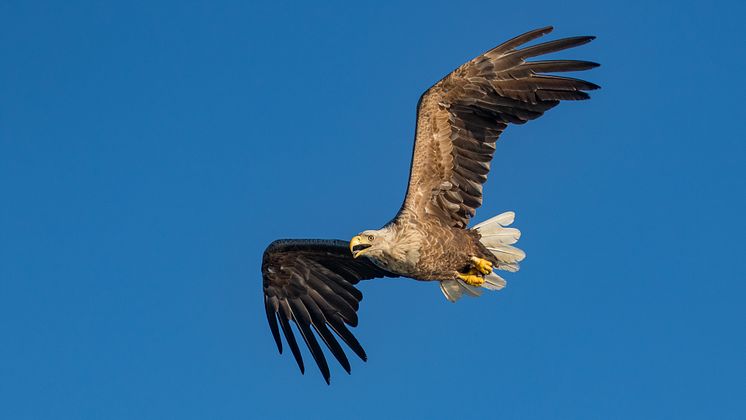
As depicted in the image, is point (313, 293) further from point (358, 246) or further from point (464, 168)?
point (464, 168)

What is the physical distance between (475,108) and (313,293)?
3.29 m

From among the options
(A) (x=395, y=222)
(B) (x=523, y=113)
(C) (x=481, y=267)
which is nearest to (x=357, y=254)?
(A) (x=395, y=222)

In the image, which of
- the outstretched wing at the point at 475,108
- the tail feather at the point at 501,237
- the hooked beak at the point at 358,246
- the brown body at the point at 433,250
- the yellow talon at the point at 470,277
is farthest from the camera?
the tail feather at the point at 501,237

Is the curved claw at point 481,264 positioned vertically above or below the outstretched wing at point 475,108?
below

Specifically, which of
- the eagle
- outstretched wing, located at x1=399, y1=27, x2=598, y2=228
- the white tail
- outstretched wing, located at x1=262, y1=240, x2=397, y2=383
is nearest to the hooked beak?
the eagle

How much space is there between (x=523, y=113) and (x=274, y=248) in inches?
139

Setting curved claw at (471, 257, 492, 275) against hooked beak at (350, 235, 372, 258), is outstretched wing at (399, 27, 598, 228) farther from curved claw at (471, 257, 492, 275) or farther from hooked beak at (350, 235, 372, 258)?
hooked beak at (350, 235, 372, 258)

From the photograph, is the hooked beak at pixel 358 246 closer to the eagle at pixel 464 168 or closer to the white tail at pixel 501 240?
the eagle at pixel 464 168

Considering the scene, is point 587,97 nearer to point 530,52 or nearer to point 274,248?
point 530,52

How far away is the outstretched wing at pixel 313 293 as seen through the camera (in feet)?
47.4

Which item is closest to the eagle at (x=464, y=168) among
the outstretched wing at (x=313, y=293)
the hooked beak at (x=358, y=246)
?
the hooked beak at (x=358, y=246)

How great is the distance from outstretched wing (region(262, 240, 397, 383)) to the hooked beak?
1.76 metres

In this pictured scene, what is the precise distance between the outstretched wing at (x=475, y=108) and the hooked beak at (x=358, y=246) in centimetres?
70

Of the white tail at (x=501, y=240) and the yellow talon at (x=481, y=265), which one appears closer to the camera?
the yellow talon at (x=481, y=265)
